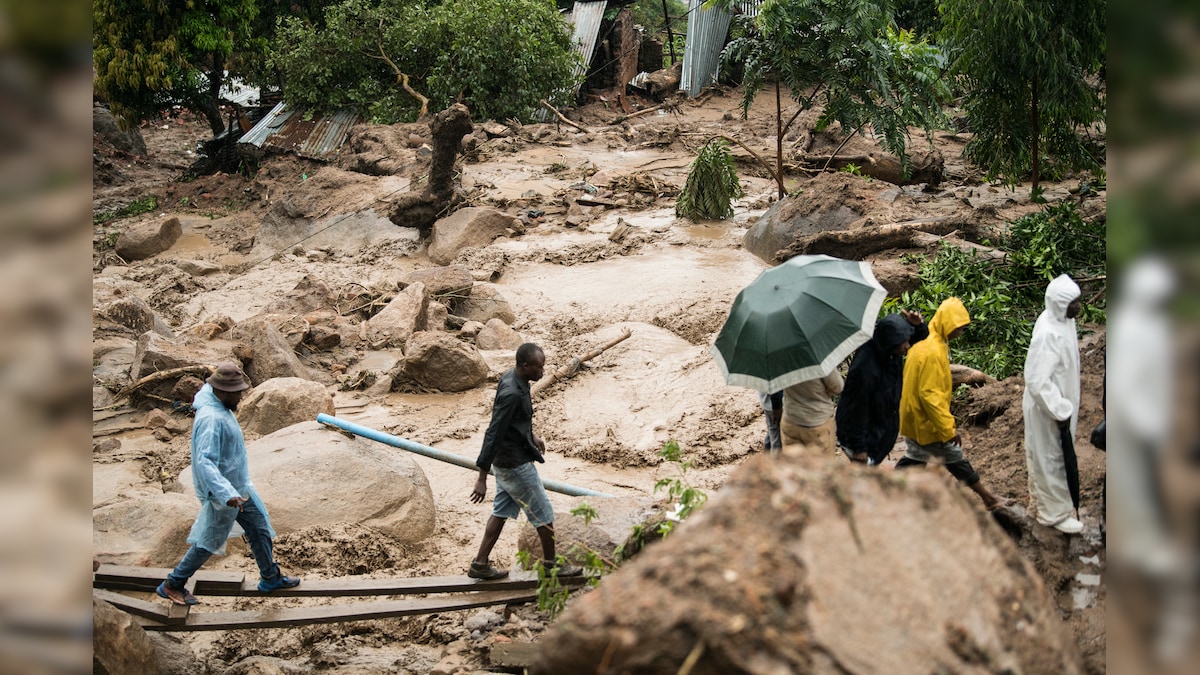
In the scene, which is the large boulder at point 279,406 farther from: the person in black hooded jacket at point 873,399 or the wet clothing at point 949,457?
the wet clothing at point 949,457

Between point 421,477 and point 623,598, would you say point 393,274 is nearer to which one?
point 421,477

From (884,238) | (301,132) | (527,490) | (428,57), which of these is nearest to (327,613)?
(527,490)

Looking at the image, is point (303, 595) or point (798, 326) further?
point (303, 595)

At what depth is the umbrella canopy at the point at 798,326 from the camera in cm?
520

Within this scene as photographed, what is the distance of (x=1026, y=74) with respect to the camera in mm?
10406

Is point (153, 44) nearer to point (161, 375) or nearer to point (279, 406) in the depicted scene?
point (161, 375)

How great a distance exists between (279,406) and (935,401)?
5958 mm

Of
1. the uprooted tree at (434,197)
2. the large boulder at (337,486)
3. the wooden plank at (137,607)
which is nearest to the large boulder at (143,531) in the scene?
the large boulder at (337,486)

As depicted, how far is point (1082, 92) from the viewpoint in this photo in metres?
10.0

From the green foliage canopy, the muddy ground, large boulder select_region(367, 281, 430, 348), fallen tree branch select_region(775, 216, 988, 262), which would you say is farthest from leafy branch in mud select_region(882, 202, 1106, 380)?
the green foliage canopy
